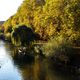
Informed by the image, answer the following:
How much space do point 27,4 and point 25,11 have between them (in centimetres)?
233

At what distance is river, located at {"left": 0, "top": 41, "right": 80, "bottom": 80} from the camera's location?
4377cm

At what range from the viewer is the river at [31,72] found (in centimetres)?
4377

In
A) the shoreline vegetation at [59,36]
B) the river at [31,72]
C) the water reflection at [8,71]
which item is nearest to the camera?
the river at [31,72]

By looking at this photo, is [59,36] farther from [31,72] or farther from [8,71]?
[8,71]

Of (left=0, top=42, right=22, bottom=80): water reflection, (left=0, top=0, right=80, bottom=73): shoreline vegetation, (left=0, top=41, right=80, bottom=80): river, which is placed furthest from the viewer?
(left=0, top=0, right=80, bottom=73): shoreline vegetation

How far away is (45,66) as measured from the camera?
5184cm

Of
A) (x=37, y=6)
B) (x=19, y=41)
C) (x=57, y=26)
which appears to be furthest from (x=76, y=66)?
(x=37, y=6)

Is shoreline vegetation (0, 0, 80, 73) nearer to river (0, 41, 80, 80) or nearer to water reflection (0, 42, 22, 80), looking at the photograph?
river (0, 41, 80, 80)

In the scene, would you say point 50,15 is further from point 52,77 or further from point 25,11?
point 25,11

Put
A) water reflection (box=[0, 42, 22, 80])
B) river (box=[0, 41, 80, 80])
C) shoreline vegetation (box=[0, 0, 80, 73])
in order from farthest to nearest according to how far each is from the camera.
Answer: shoreline vegetation (box=[0, 0, 80, 73]) → water reflection (box=[0, 42, 22, 80]) → river (box=[0, 41, 80, 80])

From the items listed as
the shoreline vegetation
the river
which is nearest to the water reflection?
the river

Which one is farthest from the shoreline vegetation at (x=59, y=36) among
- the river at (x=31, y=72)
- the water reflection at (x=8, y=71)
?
the water reflection at (x=8, y=71)

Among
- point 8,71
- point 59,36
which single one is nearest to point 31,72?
point 8,71

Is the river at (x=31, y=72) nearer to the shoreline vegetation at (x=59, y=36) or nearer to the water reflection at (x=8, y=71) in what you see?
the water reflection at (x=8, y=71)
